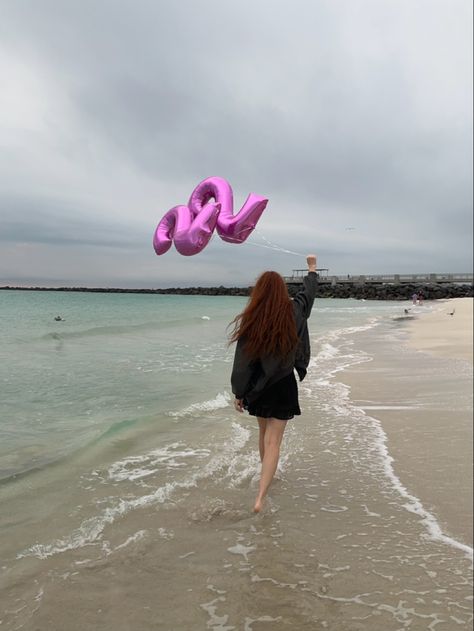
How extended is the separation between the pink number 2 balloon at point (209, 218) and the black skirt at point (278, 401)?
73.9 inches

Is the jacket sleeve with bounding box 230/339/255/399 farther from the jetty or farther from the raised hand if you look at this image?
the jetty

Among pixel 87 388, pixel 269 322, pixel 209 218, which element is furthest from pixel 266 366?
pixel 87 388

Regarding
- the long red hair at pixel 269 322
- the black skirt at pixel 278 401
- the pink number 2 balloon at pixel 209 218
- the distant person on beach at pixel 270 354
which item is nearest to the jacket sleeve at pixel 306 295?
the distant person on beach at pixel 270 354

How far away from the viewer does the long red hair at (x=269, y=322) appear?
360 cm

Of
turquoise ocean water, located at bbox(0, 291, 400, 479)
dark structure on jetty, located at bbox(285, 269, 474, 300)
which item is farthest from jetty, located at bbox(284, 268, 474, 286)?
turquoise ocean water, located at bbox(0, 291, 400, 479)

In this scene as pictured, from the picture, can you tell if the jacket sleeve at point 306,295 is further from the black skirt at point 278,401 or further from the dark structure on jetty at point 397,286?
the dark structure on jetty at point 397,286

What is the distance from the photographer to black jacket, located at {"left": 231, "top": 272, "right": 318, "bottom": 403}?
365cm

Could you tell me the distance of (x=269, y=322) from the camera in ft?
11.8

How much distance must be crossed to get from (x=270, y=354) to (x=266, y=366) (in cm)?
10

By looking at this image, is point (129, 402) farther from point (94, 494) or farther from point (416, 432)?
point (416, 432)

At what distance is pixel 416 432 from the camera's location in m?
5.69

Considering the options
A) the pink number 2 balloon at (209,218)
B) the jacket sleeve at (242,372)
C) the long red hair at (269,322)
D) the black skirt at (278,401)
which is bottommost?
the black skirt at (278,401)

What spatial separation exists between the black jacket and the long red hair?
61 mm

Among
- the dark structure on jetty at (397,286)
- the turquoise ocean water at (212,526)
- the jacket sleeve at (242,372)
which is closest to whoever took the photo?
the turquoise ocean water at (212,526)
